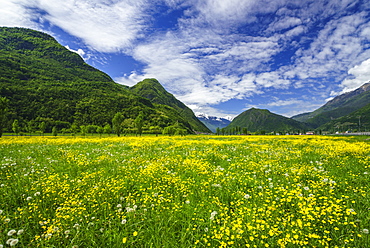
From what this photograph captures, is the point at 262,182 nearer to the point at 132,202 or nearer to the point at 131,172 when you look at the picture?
the point at 132,202

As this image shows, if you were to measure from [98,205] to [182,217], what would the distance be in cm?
261

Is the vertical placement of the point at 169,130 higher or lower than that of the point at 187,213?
higher

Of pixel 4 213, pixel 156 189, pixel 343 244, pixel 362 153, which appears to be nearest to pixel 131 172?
pixel 156 189

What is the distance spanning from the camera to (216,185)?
19.8ft

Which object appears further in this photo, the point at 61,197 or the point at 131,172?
the point at 131,172

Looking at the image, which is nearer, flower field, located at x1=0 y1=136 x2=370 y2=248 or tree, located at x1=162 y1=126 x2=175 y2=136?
flower field, located at x1=0 y1=136 x2=370 y2=248

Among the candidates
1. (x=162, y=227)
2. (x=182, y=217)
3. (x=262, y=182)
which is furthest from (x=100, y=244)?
(x=262, y=182)

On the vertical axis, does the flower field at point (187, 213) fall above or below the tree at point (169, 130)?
below

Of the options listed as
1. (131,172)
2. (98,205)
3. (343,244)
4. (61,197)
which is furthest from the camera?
(131,172)

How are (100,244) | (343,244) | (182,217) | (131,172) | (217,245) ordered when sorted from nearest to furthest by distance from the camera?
(343,244)
(217,245)
(100,244)
(182,217)
(131,172)

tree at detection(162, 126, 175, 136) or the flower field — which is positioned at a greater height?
tree at detection(162, 126, 175, 136)

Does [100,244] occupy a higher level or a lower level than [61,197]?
lower

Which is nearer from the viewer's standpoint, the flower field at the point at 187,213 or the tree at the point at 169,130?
the flower field at the point at 187,213

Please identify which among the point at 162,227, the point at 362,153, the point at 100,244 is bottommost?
the point at 100,244
